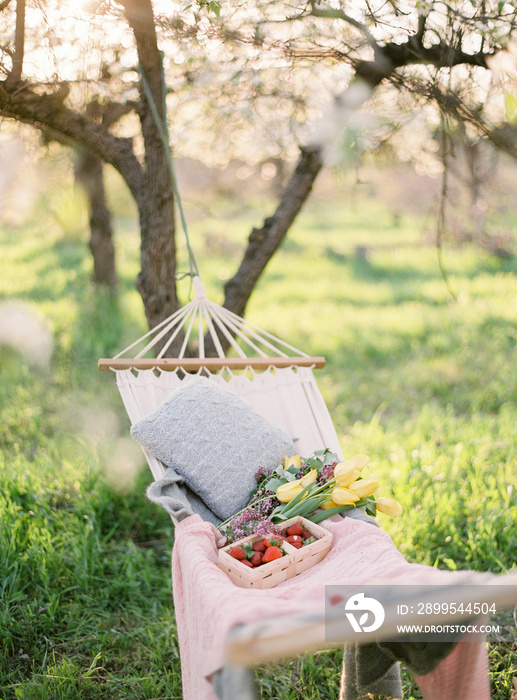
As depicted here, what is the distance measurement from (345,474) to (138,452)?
142 centimetres

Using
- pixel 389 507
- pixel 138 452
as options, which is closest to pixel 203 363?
pixel 389 507

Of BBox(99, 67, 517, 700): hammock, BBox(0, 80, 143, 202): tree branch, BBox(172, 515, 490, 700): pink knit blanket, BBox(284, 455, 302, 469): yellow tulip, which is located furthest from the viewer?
BBox(0, 80, 143, 202): tree branch

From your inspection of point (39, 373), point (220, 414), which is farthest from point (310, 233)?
point (220, 414)

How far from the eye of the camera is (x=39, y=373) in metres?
3.47

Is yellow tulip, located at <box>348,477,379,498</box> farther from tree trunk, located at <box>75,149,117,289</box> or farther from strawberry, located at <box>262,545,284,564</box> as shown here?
tree trunk, located at <box>75,149,117,289</box>

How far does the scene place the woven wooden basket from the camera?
1149 mm

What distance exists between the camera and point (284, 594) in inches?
41.5

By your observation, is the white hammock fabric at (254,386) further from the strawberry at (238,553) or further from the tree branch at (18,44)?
the tree branch at (18,44)

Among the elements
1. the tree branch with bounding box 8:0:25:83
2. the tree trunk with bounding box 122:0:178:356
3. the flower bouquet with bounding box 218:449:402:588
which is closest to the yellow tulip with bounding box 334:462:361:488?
the flower bouquet with bounding box 218:449:402:588

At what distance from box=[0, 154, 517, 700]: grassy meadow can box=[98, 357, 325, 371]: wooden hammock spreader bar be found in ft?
1.99

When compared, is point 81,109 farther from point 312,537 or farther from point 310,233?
point 310,233

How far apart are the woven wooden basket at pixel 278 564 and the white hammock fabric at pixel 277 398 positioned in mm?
377

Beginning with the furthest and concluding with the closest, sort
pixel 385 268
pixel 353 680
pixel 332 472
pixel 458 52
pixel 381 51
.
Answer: pixel 385 268, pixel 381 51, pixel 458 52, pixel 332 472, pixel 353 680

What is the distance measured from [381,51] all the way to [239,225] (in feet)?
22.6
